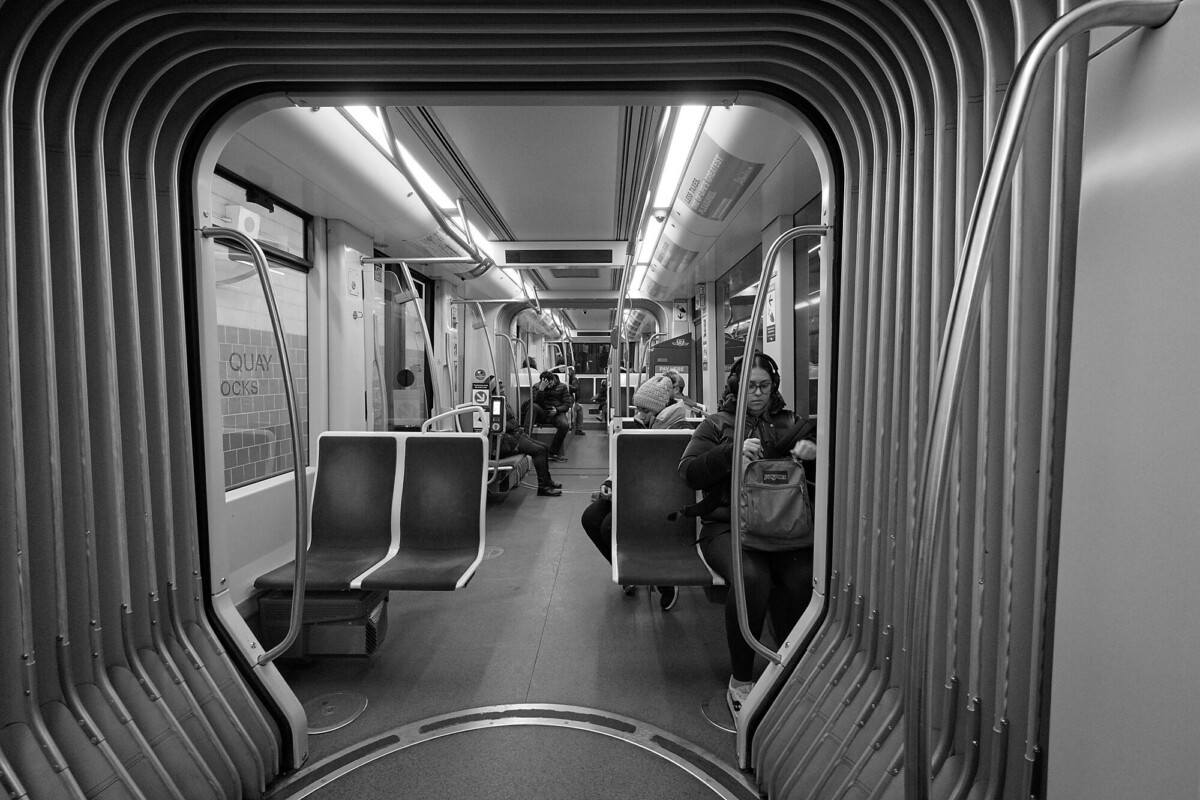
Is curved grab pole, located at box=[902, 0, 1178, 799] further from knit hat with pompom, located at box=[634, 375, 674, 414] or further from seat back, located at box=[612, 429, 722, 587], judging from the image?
knit hat with pompom, located at box=[634, 375, 674, 414]

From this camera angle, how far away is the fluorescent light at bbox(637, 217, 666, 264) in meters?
4.56

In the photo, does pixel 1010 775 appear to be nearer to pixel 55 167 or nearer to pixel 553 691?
pixel 553 691

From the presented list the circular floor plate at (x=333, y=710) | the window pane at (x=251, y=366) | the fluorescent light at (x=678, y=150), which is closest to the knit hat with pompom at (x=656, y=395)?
the fluorescent light at (x=678, y=150)

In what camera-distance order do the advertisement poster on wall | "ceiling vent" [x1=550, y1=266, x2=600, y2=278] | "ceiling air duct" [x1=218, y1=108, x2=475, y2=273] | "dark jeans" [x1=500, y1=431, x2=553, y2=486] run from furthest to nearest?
"dark jeans" [x1=500, y1=431, x2=553, y2=486] < "ceiling vent" [x1=550, y1=266, x2=600, y2=278] < the advertisement poster on wall < "ceiling air duct" [x1=218, y1=108, x2=475, y2=273]

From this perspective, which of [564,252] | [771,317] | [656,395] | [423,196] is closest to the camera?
[423,196]

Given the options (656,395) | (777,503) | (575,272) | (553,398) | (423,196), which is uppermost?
(575,272)

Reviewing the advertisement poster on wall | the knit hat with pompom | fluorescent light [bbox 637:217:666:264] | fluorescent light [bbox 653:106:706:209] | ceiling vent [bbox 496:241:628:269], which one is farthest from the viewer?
ceiling vent [bbox 496:241:628:269]

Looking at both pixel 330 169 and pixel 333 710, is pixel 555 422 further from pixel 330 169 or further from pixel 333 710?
pixel 333 710

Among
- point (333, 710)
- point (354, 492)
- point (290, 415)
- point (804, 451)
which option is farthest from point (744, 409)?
point (354, 492)

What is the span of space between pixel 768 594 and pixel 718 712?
1.71 feet

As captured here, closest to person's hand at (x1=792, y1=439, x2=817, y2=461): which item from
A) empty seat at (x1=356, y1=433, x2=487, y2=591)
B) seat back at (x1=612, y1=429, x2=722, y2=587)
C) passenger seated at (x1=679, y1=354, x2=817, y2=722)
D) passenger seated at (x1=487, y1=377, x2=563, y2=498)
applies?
passenger seated at (x1=679, y1=354, x2=817, y2=722)

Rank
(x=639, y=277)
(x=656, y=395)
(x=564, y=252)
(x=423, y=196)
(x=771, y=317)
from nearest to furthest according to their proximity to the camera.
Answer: (x=423, y=196) < (x=771, y=317) < (x=656, y=395) < (x=564, y=252) < (x=639, y=277)

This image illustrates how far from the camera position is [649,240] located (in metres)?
5.08

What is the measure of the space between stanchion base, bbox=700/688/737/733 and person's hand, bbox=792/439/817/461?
42.8 inches
